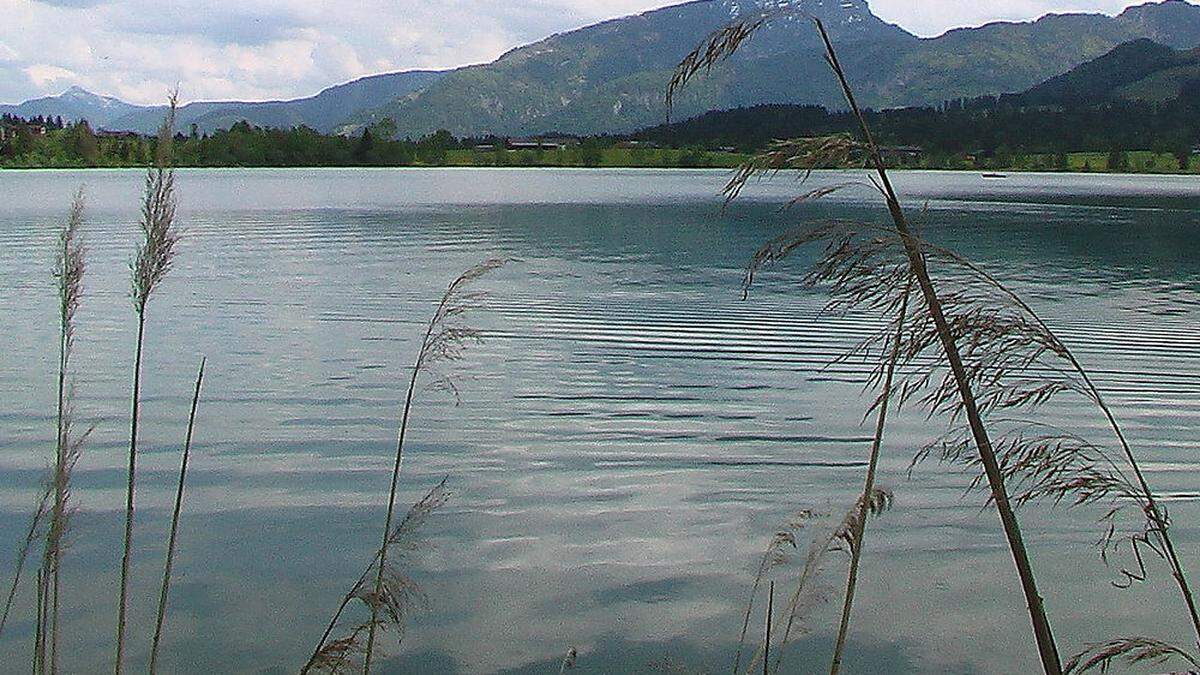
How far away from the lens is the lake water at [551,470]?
930cm

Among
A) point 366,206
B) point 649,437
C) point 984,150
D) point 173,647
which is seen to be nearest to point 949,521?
point 649,437

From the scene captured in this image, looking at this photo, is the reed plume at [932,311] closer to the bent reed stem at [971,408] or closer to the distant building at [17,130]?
the bent reed stem at [971,408]

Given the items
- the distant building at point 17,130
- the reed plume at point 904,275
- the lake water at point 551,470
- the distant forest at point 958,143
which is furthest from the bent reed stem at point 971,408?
the distant forest at point 958,143

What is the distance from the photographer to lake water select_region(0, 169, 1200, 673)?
9305mm

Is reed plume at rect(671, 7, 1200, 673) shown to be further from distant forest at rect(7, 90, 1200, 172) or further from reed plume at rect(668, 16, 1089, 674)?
distant forest at rect(7, 90, 1200, 172)

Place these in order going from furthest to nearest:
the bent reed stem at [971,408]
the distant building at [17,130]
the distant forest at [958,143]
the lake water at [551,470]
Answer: the distant forest at [958,143] → the distant building at [17,130] → the lake water at [551,470] → the bent reed stem at [971,408]

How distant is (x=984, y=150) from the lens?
18938 cm

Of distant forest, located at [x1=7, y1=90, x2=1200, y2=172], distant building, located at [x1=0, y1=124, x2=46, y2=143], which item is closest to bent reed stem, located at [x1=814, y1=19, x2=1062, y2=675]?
→ distant building, located at [x1=0, y1=124, x2=46, y2=143]

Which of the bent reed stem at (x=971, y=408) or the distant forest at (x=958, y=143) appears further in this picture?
the distant forest at (x=958, y=143)

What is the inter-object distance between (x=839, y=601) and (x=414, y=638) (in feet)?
10.9

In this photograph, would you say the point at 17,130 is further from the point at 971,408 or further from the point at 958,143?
the point at 958,143

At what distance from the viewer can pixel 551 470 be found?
45.5ft

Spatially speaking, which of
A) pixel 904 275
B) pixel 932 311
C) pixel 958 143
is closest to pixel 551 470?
pixel 904 275

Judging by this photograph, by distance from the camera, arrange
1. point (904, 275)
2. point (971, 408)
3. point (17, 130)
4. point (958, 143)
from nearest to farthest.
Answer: point (971, 408)
point (904, 275)
point (17, 130)
point (958, 143)
